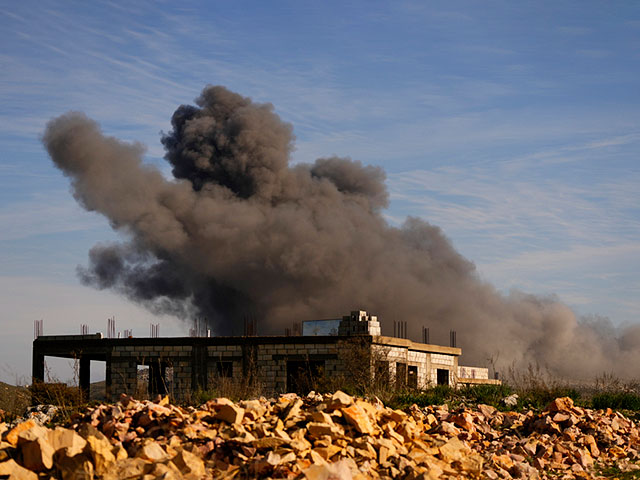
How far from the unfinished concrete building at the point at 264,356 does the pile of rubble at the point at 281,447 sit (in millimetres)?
16581

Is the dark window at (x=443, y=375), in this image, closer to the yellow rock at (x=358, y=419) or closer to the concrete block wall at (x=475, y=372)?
the concrete block wall at (x=475, y=372)

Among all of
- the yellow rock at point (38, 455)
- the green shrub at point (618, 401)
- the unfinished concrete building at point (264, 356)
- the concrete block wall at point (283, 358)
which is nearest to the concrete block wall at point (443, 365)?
the unfinished concrete building at point (264, 356)

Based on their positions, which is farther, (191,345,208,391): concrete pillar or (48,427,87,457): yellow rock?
(191,345,208,391): concrete pillar

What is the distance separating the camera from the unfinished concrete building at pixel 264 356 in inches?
1318

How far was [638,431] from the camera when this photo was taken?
16016mm

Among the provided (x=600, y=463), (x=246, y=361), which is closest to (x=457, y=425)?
(x=600, y=463)

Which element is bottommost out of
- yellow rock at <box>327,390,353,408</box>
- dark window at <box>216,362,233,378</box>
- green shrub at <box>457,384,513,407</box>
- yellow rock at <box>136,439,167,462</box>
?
dark window at <box>216,362,233,378</box>

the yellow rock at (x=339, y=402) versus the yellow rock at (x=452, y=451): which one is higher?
the yellow rock at (x=339, y=402)

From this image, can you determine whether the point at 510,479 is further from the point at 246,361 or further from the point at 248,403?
the point at 246,361

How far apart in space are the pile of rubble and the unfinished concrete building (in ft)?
54.4

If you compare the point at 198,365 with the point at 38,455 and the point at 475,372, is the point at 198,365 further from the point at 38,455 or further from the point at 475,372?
the point at 38,455

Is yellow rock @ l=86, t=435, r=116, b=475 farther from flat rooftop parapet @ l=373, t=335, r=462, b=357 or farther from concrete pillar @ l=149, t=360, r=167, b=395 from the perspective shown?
concrete pillar @ l=149, t=360, r=167, b=395

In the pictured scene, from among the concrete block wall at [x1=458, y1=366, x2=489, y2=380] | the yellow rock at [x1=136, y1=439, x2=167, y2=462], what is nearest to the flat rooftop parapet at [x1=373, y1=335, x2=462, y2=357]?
the concrete block wall at [x1=458, y1=366, x2=489, y2=380]

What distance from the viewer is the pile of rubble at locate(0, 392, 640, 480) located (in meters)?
8.91
